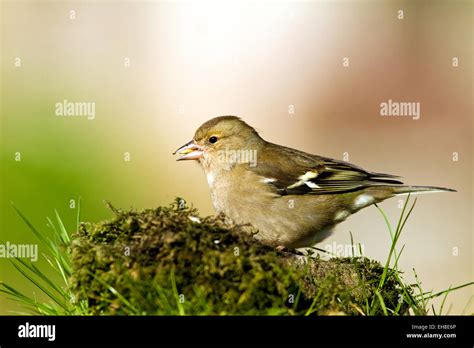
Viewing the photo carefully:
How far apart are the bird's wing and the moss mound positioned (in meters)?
2.39

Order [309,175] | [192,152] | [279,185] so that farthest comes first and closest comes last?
[192,152]
[309,175]
[279,185]

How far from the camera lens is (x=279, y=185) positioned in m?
5.41

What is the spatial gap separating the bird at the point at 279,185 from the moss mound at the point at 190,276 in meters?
2.05

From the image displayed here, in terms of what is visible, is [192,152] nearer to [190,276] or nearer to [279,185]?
[279,185]

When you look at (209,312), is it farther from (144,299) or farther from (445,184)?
(445,184)

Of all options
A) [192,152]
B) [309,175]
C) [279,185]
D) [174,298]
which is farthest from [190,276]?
[192,152]

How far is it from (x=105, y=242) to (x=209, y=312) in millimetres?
842

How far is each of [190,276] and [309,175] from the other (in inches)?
117

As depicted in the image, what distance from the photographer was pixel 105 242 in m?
3.22

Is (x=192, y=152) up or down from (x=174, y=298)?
up

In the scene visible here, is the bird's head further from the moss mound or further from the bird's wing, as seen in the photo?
the moss mound

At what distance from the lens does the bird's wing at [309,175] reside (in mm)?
5430

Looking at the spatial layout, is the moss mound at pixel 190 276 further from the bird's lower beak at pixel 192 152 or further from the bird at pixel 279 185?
the bird's lower beak at pixel 192 152

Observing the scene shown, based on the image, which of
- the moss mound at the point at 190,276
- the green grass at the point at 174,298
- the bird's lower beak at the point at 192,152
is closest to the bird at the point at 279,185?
the bird's lower beak at the point at 192,152
